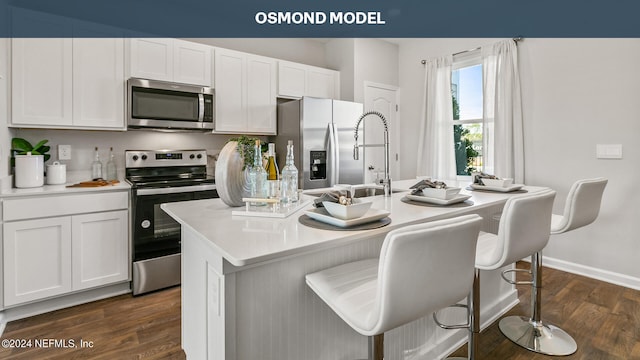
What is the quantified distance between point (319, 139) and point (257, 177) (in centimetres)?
217

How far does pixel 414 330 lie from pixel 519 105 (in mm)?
2801

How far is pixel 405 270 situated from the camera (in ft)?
2.99

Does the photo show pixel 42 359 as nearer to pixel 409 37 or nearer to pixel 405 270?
pixel 405 270

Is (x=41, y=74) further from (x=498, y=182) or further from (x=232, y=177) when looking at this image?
(x=498, y=182)

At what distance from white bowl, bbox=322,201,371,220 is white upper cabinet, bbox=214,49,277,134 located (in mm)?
2411

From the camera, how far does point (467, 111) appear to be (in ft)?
13.1

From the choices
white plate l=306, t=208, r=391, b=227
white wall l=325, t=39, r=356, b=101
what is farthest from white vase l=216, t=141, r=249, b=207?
white wall l=325, t=39, r=356, b=101

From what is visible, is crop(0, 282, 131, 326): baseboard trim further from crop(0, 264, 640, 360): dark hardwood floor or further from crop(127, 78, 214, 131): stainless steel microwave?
crop(127, 78, 214, 131): stainless steel microwave

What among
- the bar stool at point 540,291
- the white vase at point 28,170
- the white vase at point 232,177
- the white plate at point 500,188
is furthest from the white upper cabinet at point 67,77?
the bar stool at point 540,291

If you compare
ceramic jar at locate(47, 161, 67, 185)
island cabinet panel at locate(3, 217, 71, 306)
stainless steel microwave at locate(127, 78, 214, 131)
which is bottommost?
island cabinet panel at locate(3, 217, 71, 306)

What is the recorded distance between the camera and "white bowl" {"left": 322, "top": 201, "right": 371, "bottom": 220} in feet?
4.03

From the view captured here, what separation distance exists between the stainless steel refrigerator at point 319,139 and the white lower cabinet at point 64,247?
5.60 ft
